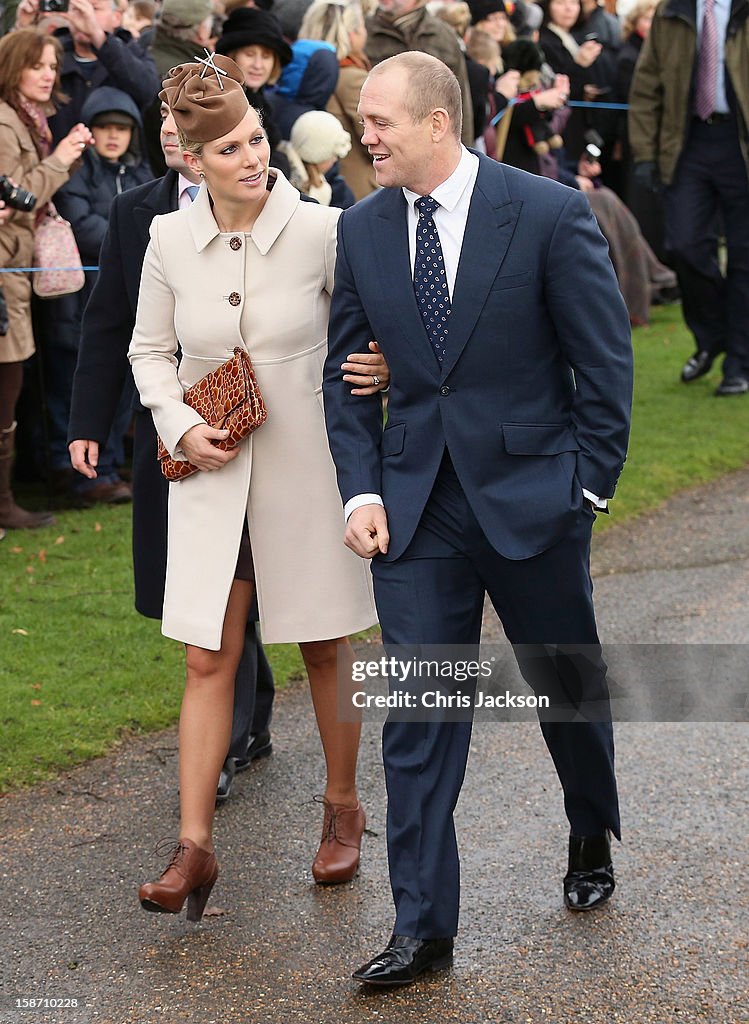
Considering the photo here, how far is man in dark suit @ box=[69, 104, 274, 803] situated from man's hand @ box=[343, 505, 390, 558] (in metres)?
0.91

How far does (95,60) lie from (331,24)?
4.85 feet

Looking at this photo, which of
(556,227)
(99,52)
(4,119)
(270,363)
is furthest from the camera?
(99,52)

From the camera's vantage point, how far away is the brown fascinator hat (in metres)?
3.97

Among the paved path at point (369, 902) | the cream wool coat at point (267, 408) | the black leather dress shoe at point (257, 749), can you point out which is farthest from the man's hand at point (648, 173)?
the cream wool coat at point (267, 408)

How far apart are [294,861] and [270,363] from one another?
1369 mm

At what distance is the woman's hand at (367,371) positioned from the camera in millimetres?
3902

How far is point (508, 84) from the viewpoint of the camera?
10672 mm

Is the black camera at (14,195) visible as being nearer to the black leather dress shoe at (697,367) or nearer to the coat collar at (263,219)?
the coat collar at (263,219)

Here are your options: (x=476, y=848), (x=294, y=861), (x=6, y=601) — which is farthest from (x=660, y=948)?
(x=6, y=601)

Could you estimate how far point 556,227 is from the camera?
12.2 ft

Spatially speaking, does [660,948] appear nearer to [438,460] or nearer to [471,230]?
[438,460]

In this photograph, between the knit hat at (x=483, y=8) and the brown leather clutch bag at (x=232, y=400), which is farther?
the knit hat at (x=483, y=8)

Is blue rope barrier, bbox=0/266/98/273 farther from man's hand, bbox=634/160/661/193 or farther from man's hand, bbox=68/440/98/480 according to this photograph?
man's hand, bbox=634/160/661/193

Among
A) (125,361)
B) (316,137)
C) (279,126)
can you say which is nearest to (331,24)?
(279,126)
